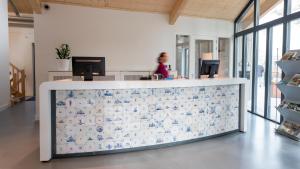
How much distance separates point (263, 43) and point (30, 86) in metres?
9.96

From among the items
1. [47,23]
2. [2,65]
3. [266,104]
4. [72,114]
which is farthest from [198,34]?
[2,65]

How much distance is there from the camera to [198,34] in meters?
7.27

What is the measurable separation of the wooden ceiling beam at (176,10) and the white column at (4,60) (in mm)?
5343

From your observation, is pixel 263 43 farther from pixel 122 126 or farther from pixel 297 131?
pixel 122 126

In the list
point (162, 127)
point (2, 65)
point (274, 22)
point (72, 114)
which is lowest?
point (162, 127)

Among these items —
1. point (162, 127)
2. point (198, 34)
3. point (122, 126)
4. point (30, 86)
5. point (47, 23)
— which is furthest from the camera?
point (30, 86)

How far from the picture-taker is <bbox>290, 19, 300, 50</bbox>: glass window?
4895 millimetres

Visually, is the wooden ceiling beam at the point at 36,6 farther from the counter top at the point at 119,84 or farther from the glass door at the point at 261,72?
the glass door at the point at 261,72

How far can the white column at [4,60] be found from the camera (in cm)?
723

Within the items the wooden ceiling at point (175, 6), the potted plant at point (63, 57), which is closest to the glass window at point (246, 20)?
the wooden ceiling at point (175, 6)

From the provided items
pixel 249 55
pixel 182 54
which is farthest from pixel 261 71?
pixel 182 54

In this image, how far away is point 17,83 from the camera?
9.44 m

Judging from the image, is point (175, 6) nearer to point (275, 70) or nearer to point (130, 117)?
point (275, 70)

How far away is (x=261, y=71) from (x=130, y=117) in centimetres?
448
